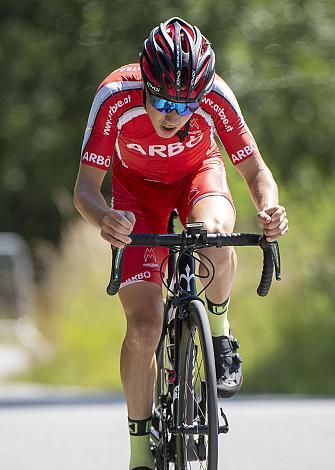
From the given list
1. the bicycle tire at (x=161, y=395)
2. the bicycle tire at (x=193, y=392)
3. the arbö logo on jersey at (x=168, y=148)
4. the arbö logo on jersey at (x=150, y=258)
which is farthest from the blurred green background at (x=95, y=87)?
the bicycle tire at (x=193, y=392)

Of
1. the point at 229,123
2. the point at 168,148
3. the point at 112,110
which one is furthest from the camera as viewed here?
the point at 168,148

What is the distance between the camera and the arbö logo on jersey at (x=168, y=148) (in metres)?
6.71

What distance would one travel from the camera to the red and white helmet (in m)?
6.14

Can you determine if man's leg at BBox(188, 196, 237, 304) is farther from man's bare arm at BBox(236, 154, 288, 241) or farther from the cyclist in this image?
man's bare arm at BBox(236, 154, 288, 241)

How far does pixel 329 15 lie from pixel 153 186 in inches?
709

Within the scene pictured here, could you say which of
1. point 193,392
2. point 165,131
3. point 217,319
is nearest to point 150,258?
point 217,319

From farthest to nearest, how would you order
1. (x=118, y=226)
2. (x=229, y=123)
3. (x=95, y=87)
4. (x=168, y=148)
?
(x=95, y=87), (x=168, y=148), (x=229, y=123), (x=118, y=226)

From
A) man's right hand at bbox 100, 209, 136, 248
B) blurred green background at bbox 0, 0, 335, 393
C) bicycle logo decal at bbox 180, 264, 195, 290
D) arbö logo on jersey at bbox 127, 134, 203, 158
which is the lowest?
bicycle logo decal at bbox 180, 264, 195, 290

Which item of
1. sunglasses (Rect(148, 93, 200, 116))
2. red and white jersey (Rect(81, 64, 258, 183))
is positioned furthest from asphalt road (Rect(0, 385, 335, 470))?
sunglasses (Rect(148, 93, 200, 116))

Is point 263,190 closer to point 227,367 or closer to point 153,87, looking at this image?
point 153,87

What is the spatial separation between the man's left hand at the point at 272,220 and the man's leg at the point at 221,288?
530 mm

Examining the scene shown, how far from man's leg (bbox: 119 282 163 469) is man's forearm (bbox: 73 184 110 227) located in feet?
1.90

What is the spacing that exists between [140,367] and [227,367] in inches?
16.9

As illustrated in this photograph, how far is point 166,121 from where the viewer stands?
246 inches
